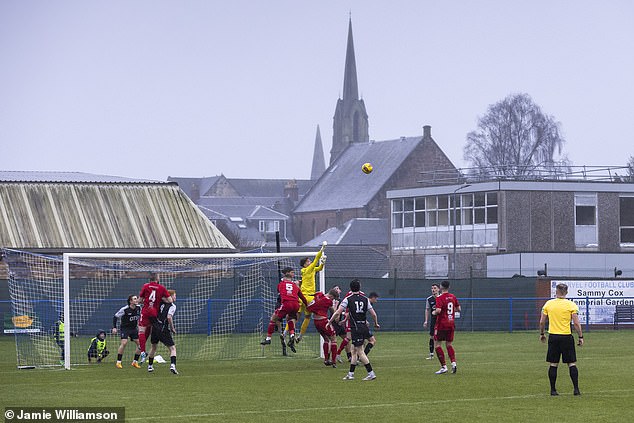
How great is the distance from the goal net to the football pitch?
4.17 metres

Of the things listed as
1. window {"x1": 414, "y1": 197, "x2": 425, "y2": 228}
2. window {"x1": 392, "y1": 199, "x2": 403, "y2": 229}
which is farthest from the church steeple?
window {"x1": 414, "y1": 197, "x2": 425, "y2": 228}

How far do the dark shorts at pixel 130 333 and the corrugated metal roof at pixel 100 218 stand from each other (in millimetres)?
19698

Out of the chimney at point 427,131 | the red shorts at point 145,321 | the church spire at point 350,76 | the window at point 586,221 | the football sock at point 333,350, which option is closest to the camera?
the red shorts at point 145,321

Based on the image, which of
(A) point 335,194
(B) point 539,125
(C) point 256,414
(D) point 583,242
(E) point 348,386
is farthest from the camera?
(A) point 335,194

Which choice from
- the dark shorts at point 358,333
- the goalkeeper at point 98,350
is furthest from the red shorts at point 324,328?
the goalkeeper at point 98,350

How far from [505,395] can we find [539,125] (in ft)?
328

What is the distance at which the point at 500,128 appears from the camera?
118 meters

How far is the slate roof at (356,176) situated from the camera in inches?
4724

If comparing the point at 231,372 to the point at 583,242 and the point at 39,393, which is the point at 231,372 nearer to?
the point at 39,393

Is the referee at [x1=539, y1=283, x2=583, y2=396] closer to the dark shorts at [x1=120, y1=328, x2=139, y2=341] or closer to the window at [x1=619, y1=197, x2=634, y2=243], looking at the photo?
the dark shorts at [x1=120, y1=328, x2=139, y2=341]

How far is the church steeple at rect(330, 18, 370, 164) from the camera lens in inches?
6860

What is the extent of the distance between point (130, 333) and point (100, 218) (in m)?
22.4

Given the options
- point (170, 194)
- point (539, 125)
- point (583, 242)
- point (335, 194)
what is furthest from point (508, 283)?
point (335, 194)

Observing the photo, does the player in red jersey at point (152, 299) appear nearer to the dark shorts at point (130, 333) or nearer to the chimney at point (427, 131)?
the dark shorts at point (130, 333)
